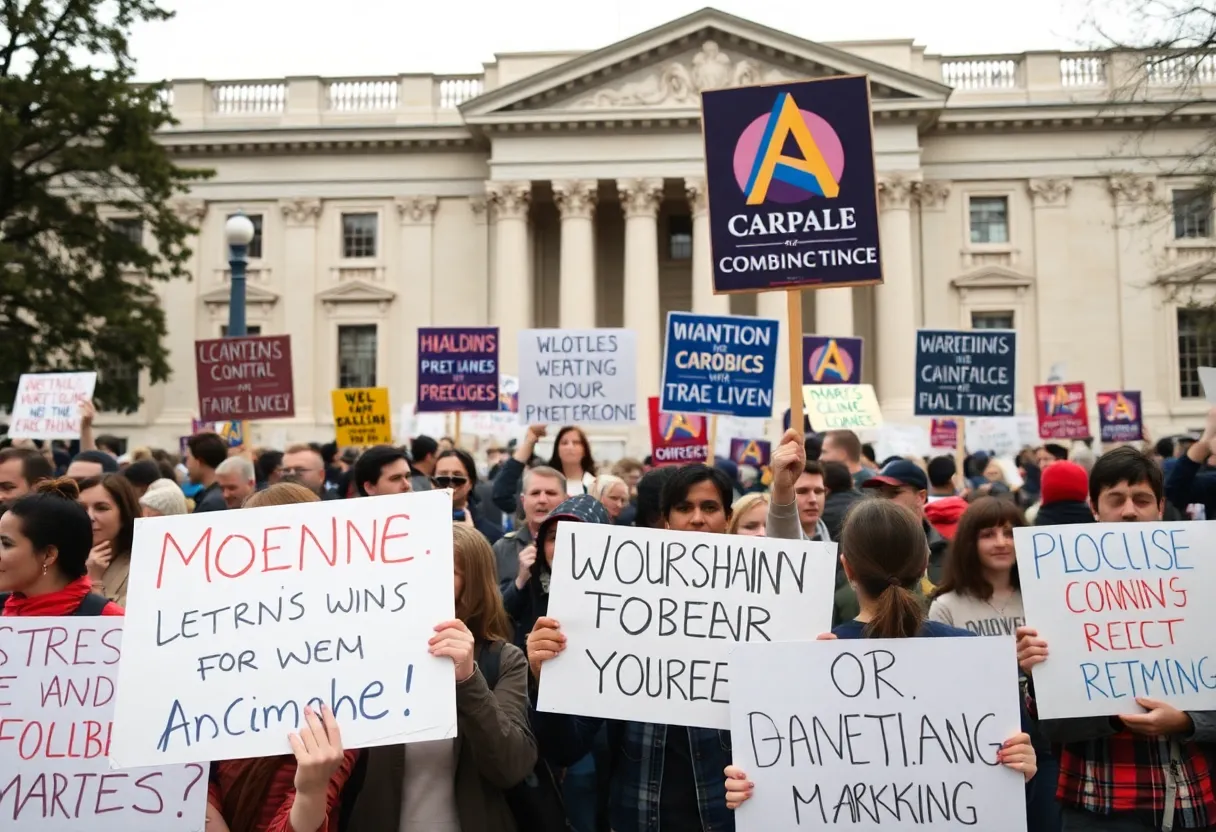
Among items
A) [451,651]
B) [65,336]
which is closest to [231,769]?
Result: [451,651]

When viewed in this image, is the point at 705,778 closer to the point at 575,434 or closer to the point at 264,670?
the point at 264,670

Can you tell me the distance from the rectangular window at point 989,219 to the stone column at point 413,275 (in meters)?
18.6

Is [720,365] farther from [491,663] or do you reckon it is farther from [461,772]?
[461,772]

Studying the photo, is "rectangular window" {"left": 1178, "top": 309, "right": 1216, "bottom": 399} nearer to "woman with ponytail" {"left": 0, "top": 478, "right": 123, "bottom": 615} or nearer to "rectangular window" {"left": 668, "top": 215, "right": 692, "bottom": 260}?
"rectangular window" {"left": 668, "top": 215, "right": 692, "bottom": 260}

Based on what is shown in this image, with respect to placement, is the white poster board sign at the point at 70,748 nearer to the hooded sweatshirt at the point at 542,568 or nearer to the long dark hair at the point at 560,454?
the hooded sweatshirt at the point at 542,568

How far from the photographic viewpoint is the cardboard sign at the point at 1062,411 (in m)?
20.8

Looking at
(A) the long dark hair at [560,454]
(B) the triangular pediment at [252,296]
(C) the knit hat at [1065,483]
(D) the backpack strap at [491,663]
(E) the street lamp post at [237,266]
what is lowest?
(D) the backpack strap at [491,663]

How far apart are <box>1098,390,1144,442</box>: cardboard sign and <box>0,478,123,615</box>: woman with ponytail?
69.0 feet

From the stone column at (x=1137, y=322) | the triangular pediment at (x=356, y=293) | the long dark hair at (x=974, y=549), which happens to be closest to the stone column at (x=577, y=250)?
the triangular pediment at (x=356, y=293)

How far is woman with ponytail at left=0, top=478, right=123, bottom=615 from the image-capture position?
13.0 feet

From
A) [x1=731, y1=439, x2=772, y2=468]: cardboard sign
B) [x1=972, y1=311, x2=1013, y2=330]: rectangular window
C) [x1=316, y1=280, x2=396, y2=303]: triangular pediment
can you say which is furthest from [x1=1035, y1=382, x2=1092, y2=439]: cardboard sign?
[x1=316, y1=280, x2=396, y2=303]: triangular pediment

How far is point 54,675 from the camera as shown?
3551mm

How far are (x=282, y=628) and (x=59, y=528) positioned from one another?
1.26 metres

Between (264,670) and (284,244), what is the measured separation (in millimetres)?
38765
